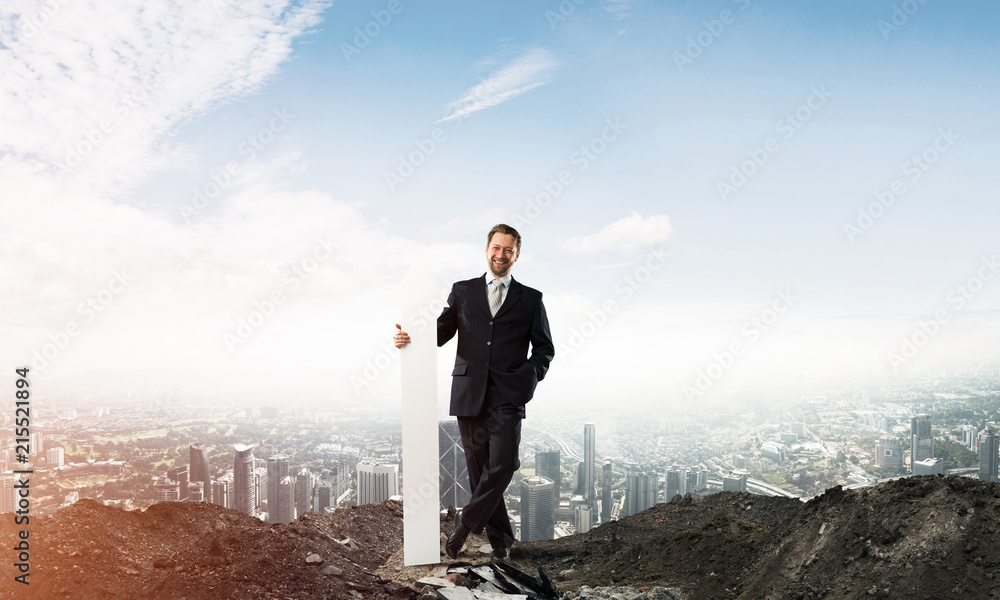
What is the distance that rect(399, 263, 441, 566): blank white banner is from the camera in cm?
556

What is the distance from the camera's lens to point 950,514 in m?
4.76

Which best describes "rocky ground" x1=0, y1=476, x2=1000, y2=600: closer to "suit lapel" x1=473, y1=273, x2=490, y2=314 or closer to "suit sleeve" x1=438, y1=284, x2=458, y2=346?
"suit sleeve" x1=438, y1=284, x2=458, y2=346

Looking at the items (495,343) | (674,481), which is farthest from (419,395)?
(674,481)

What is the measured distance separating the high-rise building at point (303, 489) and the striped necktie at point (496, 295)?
411 centimetres

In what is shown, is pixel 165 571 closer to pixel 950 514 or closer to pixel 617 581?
pixel 617 581

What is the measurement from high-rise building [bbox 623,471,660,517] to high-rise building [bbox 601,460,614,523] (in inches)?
14.2

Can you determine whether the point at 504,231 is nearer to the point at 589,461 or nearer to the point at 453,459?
the point at 453,459

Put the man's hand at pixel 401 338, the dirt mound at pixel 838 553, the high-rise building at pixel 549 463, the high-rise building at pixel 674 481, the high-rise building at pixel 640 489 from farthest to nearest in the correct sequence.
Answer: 1. the high-rise building at pixel 674 481
2. the high-rise building at pixel 640 489
3. the high-rise building at pixel 549 463
4. the man's hand at pixel 401 338
5. the dirt mound at pixel 838 553

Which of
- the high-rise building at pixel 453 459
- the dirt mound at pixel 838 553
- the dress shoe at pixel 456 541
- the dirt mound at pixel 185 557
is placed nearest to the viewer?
the dirt mound at pixel 185 557

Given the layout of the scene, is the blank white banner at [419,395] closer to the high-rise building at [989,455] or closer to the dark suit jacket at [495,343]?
the dark suit jacket at [495,343]

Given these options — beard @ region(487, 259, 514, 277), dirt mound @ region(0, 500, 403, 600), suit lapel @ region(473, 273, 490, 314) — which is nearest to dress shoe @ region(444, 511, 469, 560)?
dirt mound @ region(0, 500, 403, 600)

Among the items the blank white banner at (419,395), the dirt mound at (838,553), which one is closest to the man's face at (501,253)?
the blank white banner at (419,395)

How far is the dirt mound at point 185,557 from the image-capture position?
4266 millimetres

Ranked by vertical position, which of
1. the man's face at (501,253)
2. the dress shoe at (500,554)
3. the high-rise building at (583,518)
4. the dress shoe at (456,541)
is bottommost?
the high-rise building at (583,518)
